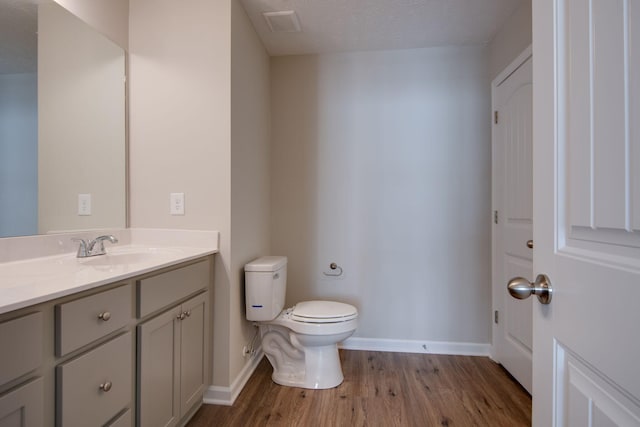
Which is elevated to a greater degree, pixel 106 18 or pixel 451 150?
pixel 106 18

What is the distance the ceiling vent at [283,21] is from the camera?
1922mm

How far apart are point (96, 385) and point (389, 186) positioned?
2.08 metres

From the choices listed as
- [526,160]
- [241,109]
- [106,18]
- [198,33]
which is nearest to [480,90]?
[526,160]

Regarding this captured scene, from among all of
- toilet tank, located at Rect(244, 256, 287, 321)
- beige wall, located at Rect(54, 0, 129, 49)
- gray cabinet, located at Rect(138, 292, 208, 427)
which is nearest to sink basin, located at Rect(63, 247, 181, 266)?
gray cabinet, located at Rect(138, 292, 208, 427)

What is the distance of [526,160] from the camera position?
1.83 m

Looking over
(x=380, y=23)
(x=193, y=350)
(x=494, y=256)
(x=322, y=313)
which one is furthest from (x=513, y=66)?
(x=193, y=350)

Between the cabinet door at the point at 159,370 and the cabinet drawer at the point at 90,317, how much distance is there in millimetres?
142

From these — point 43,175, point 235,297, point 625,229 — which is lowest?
point 235,297

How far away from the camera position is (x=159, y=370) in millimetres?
1258

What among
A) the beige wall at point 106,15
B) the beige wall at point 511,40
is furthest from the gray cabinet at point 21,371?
the beige wall at point 511,40

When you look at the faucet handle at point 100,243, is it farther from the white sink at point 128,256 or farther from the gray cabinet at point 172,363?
the gray cabinet at point 172,363

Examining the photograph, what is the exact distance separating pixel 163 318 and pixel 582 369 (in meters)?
1.39

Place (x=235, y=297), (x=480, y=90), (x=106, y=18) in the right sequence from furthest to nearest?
1. (x=480, y=90)
2. (x=235, y=297)
3. (x=106, y=18)

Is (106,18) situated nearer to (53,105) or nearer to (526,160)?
(53,105)
